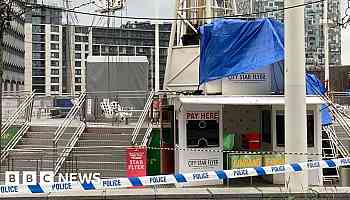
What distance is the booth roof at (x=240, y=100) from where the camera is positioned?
14086 millimetres

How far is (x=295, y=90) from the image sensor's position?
1009 centimetres

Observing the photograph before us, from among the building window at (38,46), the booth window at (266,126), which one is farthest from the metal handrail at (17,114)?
the building window at (38,46)

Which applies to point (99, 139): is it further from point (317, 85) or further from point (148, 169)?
point (317, 85)

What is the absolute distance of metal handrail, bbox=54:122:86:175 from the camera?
53.5 ft

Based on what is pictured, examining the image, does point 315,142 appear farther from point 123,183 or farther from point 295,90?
point 123,183

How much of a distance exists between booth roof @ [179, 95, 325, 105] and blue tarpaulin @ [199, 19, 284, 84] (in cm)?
129

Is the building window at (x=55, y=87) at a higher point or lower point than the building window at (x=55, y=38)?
lower

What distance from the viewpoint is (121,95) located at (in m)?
26.5

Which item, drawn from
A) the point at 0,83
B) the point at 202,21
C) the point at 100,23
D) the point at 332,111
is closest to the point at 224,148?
the point at 332,111

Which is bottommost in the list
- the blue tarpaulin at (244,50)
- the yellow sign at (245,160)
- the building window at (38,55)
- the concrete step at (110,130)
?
the yellow sign at (245,160)

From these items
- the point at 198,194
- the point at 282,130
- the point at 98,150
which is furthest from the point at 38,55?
the point at 198,194

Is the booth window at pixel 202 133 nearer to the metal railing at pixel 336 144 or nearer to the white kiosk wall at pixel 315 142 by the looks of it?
the white kiosk wall at pixel 315 142

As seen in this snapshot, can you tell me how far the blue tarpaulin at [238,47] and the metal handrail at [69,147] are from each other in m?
4.69

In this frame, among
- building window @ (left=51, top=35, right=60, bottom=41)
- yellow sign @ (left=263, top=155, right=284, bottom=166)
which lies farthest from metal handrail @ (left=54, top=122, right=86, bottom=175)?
building window @ (left=51, top=35, right=60, bottom=41)
